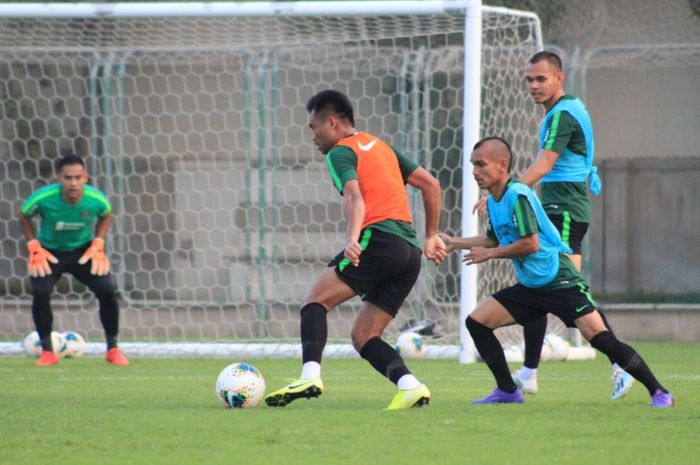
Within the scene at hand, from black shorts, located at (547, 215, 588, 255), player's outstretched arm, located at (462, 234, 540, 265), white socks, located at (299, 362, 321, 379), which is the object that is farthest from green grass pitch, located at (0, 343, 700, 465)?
black shorts, located at (547, 215, 588, 255)

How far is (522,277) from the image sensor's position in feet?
23.0

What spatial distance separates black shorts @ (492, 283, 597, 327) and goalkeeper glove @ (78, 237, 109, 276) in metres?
4.78

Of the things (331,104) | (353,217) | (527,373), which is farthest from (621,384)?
(331,104)

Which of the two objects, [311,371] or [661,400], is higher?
[311,371]

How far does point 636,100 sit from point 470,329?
8352 mm

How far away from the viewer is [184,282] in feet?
50.1

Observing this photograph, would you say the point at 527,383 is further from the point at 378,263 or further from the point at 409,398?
the point at 378,263

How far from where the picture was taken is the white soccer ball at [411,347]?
11.4 m

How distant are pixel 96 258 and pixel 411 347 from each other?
2.83 m

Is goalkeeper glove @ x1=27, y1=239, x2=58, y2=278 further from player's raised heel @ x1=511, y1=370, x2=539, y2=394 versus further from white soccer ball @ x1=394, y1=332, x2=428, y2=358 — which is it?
player's raised heel @ x1=511, y1=370, x2=539, y2=394

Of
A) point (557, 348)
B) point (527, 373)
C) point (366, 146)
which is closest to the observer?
point (366, 146)

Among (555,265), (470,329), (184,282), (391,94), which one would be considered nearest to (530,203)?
(555,265)

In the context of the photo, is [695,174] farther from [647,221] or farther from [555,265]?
[555,265]

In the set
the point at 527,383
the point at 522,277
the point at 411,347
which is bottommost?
the point at 411,347
